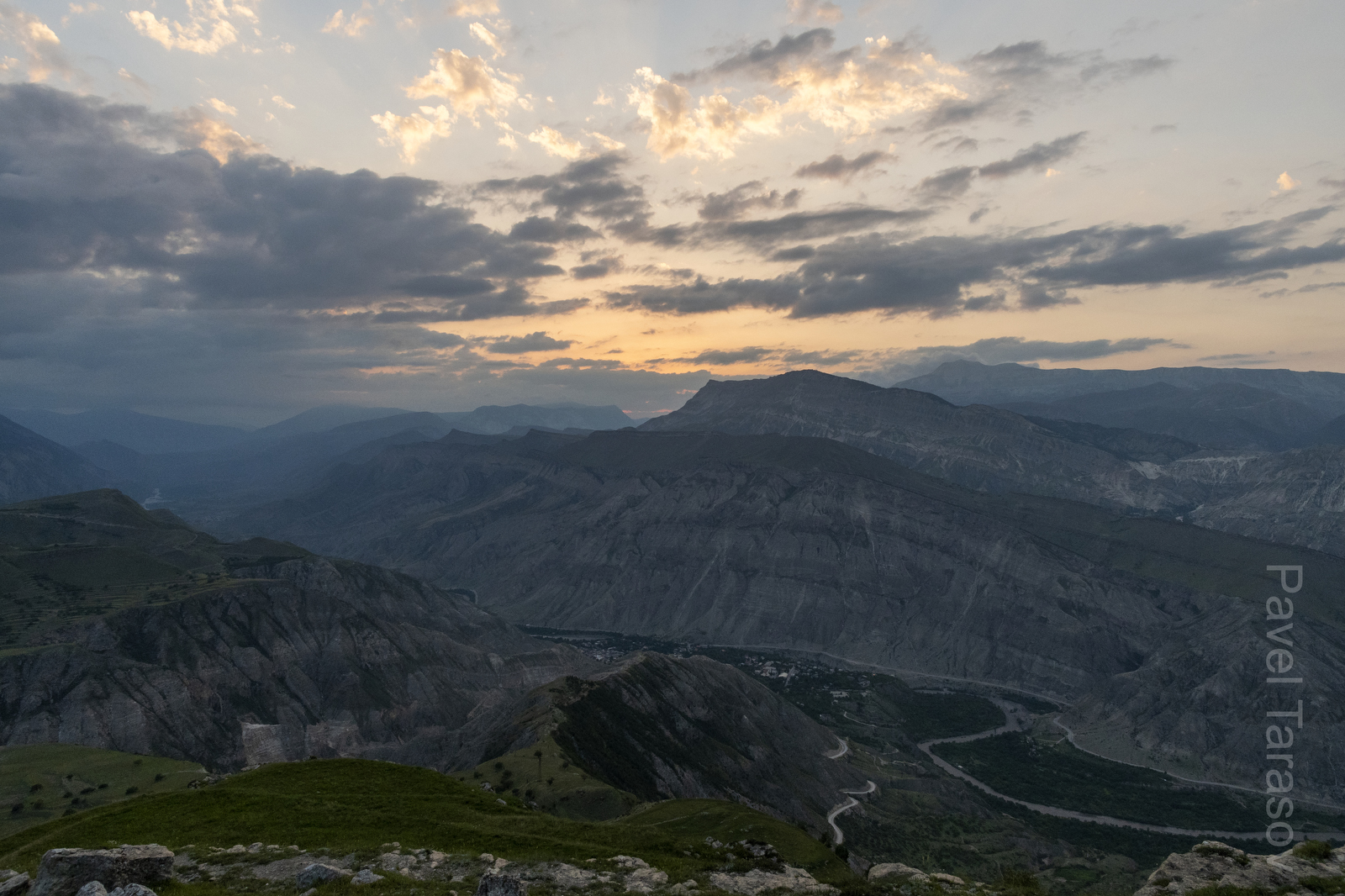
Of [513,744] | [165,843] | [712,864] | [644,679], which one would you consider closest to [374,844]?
[165,843]

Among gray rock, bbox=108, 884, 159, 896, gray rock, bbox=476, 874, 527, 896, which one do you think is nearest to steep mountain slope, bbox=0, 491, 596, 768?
gray rock, bbox=108, 884, 159, 896

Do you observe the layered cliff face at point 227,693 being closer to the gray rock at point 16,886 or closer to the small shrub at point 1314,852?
the gray rock at point 16,886

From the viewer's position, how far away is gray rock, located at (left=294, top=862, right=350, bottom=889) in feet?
110

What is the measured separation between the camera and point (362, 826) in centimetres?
4659

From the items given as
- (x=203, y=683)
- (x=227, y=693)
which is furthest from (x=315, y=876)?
(x=227, y=693)

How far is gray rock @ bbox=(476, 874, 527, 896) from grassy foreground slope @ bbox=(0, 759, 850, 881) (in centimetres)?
1722

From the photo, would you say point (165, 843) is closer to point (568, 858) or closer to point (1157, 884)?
point (568, 858)

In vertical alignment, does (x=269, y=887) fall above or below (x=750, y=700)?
above

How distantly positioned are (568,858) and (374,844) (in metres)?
11.1

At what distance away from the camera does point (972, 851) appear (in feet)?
433

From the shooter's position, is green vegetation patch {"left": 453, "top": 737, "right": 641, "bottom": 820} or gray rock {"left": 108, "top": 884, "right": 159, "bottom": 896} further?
green vegetation patch {"left": 453, "top": 737, "right": 641, "bottom": 820}

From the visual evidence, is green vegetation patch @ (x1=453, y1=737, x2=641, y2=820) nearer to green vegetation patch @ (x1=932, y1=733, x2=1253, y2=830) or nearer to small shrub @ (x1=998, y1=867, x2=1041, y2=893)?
small shrub @ (x1=998, y1=867, x2=1041, y2=893)

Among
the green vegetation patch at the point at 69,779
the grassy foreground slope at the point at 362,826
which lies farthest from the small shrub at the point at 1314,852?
the green vegetation patch at the point at 69,779

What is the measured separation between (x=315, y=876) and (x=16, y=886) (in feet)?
35.7
